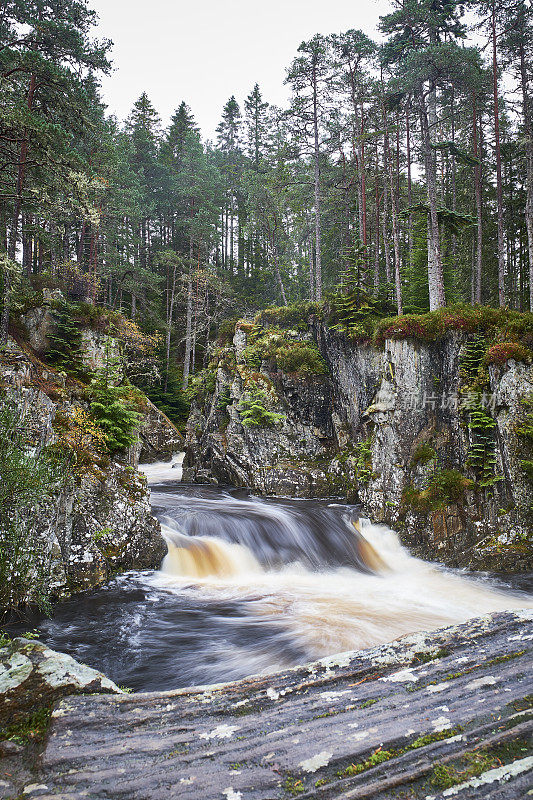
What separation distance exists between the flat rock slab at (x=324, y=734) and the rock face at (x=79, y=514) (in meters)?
4.86

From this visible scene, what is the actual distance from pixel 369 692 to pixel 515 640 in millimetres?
1284

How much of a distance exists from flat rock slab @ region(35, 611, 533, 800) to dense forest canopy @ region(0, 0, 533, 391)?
846 cm

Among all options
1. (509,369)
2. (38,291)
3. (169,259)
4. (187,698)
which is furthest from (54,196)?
(169,259)

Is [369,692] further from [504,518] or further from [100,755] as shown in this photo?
[504,518]

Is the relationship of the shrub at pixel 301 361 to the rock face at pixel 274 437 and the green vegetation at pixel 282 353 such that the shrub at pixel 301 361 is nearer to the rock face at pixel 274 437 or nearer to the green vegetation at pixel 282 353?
the green vegetation at pixel 282 353

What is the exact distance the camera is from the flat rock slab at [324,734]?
180cm

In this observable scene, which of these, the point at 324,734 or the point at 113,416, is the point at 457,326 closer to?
the point at 113,416

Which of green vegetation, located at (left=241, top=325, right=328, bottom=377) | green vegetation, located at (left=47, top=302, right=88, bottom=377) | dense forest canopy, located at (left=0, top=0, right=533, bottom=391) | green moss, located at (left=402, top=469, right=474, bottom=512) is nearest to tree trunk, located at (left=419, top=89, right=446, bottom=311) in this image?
dense forest canopy, located at (left=0, top=0, right=533, bottom=391)

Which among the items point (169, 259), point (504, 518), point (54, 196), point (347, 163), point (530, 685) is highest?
point (347, 163)

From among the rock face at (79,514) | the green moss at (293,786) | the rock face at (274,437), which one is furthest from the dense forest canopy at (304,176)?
the green moss at (293,786)

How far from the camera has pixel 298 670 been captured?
2889 millimetres

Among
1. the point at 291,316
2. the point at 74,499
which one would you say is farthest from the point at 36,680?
the point at 291,316

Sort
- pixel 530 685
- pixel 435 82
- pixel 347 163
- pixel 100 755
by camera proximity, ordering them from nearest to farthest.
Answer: pixel 100 755 → pixel 530 685 → pixel 435 82 → pixel 347 163

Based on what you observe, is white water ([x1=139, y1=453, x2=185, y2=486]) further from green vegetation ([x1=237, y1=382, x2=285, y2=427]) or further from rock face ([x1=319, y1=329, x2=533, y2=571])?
rock face ([x1=319, y1=329, x2=533, y2=571])
